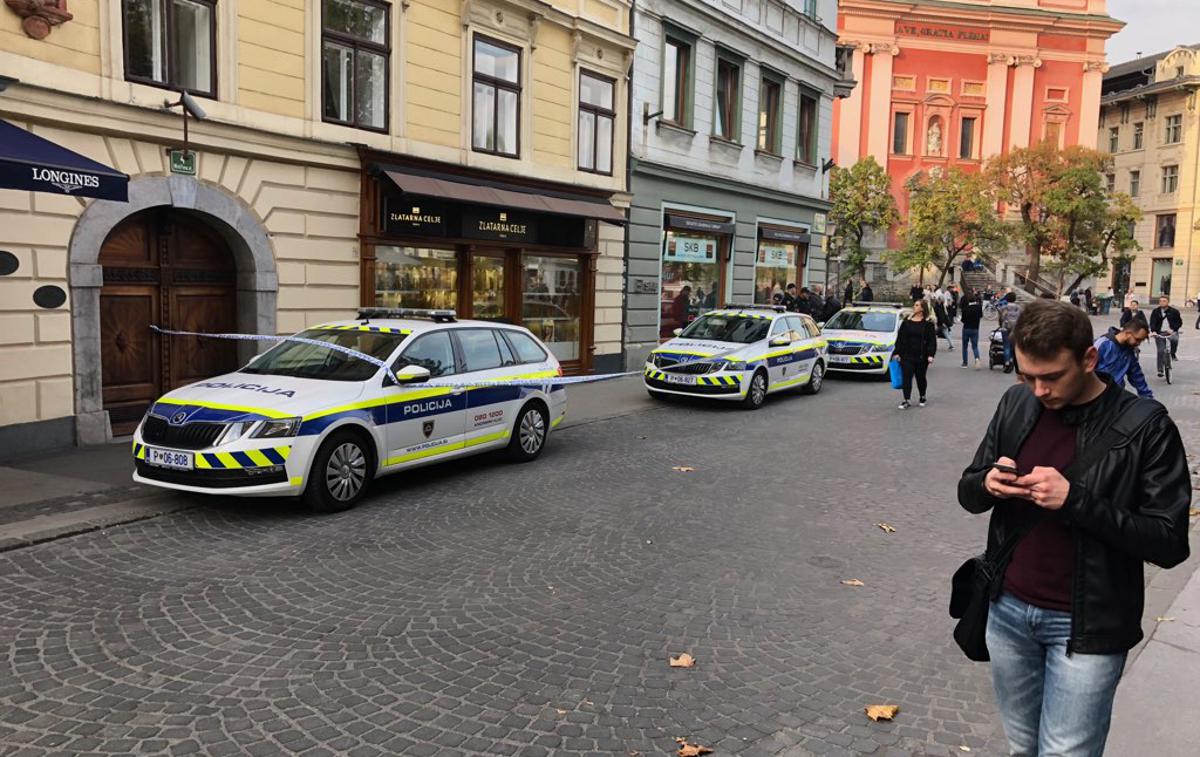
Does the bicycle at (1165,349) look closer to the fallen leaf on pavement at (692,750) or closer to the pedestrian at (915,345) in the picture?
the pedestrian at (915,345)

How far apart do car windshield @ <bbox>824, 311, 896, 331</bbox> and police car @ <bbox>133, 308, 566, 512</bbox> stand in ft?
38.9

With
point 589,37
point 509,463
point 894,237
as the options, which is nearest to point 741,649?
point 509,463

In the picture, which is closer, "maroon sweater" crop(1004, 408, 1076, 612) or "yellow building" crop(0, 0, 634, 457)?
"maroon sweater" crop(1004, 408, 1076, 612)

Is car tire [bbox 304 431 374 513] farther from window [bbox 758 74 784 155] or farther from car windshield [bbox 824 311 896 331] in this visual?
window [bbox 758 74 784 155]

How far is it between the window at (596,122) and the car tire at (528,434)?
937 centimetres

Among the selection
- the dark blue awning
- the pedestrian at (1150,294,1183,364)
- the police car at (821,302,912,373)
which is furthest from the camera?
the pedestrian at (1150,294,1183,364)

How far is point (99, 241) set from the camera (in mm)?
10766

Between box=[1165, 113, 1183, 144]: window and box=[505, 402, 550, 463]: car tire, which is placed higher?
box=[1165, 113, 1183, 144]: window

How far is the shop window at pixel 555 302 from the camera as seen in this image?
18188 mm

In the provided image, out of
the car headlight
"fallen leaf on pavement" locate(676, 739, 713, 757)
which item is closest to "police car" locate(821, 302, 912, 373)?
the car headlight

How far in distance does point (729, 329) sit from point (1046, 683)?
1360cm

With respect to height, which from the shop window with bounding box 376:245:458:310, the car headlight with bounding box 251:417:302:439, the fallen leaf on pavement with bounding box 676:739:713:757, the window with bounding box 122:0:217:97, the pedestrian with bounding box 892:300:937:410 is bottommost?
the fallen leaf on pavement with bounding box 676:739:713:757

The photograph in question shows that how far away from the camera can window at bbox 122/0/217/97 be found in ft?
36.8

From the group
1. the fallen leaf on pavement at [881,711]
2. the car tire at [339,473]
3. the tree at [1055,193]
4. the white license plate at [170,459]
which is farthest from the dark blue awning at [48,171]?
the tree at [1055,193]
